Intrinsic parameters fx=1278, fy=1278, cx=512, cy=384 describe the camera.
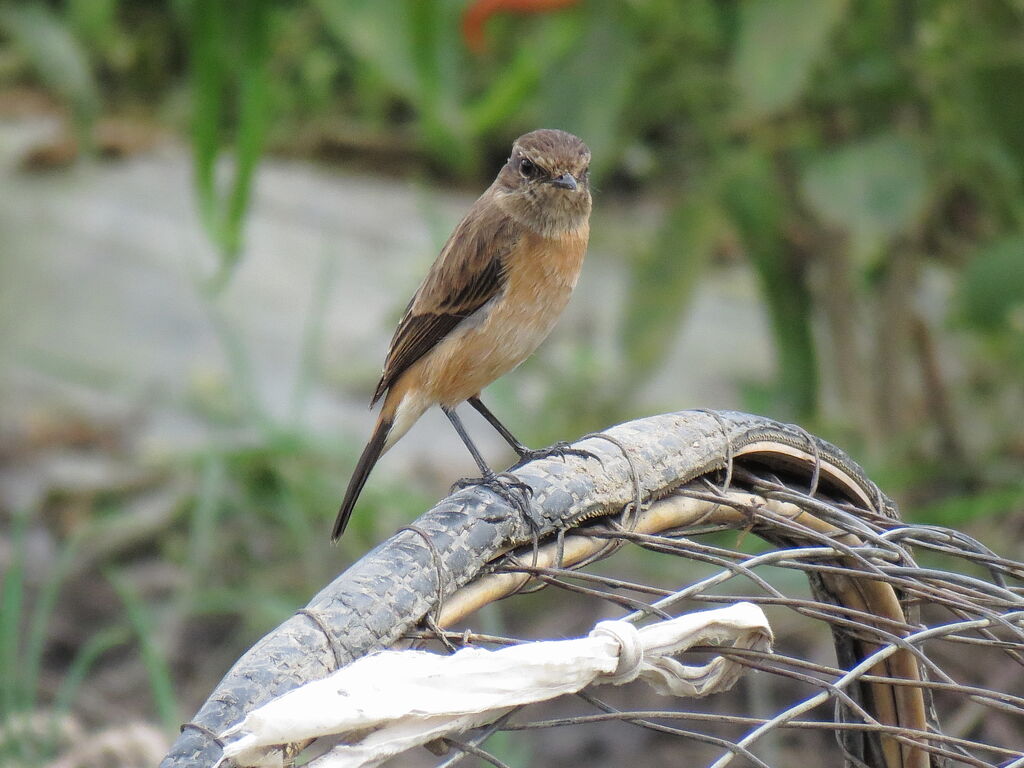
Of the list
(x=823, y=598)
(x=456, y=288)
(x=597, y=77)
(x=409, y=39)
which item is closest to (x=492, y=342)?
(x=456, y=288)

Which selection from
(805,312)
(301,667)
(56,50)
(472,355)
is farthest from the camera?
(56,50)

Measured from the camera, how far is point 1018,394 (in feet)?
17.1

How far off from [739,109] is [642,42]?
386 mm

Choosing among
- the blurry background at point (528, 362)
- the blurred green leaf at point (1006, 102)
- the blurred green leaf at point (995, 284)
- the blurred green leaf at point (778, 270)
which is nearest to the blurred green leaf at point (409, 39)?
the blurry background at point (528, 362)

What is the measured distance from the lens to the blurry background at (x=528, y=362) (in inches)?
143

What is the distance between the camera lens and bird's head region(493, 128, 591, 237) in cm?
334

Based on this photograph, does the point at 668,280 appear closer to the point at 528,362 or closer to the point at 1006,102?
the point at 528,362

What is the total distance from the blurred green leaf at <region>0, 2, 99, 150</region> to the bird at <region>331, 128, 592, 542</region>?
7.66 ft

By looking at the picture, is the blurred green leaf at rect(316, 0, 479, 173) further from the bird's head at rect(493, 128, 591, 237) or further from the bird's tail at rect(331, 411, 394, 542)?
the bird's tail at rect(331, 411, 394, 542)

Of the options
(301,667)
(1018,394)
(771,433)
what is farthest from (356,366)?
(301,667)

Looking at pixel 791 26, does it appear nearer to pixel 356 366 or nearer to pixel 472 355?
pixel 472 355

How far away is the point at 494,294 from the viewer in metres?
3.28

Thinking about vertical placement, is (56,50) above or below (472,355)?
above

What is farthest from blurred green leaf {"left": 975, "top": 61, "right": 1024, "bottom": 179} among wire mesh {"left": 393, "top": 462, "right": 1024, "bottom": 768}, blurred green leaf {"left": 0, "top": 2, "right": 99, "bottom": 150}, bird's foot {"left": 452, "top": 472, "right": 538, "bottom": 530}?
blurred green leaf {"left": 0, "top": 2, "right": 99, "bottom": 150}
